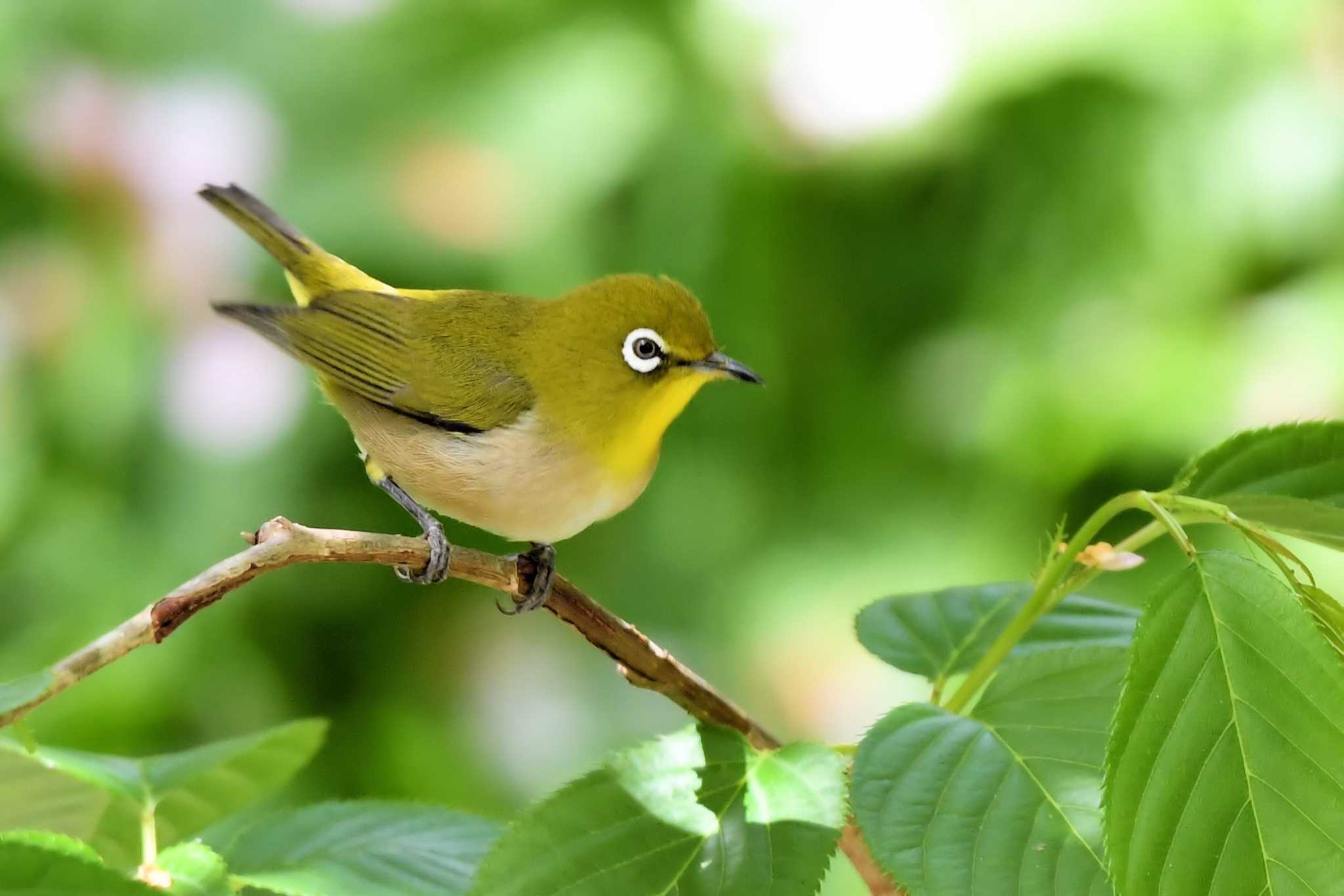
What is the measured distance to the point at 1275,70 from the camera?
3447mm

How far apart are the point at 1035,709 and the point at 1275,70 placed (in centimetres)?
289

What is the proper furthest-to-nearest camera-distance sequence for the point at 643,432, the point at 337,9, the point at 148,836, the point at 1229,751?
the point at 337,9 → the point at 643,432 → the point at 148,836 → the point at 1229,751

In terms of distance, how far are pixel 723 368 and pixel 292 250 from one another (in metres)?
0.87

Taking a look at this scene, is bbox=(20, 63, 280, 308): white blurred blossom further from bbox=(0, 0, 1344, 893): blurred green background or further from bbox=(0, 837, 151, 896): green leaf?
bbox=(0, 837, 151, 896): green leaf

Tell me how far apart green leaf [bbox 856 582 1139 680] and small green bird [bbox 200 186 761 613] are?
42 cm

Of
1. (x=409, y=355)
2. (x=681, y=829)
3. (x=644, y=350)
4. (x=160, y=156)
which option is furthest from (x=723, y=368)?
(x=160, y=156)

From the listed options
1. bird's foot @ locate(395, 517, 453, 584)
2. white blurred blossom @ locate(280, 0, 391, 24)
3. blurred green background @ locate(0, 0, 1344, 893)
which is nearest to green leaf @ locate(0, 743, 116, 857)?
bird's foot @ locate(395, 517, 453, 584)

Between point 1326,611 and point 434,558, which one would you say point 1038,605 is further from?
point 434,558

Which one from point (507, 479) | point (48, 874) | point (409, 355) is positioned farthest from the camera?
point (409, 355)

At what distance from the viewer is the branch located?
2.89 ft

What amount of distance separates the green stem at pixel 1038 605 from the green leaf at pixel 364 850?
51 centimetres

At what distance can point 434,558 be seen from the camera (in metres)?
1.30

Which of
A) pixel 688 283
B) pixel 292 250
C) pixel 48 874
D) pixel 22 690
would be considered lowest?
pixel 48 874

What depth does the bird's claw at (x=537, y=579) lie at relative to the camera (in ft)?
4.28
